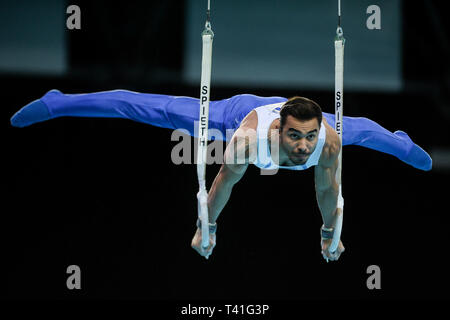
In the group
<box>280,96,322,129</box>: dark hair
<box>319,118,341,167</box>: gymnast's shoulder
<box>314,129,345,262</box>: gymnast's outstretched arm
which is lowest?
<box>314,129,345,262</box>: gymnast's outstretched arm

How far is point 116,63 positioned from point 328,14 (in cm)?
171

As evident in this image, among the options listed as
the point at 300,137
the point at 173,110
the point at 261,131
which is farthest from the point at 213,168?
the point at 300,137

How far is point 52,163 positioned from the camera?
451 centimetres

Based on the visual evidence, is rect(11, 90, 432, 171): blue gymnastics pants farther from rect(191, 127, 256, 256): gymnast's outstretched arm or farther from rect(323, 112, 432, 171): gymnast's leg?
rect(191, 127, 256, 256): gymnast's outstretched arm

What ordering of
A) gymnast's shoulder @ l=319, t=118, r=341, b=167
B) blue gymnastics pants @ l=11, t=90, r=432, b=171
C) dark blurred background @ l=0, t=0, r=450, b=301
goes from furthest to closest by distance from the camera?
dark blurred background @ l=0, t=0, r=450, b=301 → blue gymnastics pants @ l=11, t=90, r=432, b=171 → gymnast's shoulder @ l=319, t=118, r=341, b=167

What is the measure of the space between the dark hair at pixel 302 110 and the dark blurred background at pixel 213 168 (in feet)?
5.43

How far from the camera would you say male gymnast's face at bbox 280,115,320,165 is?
297 cm

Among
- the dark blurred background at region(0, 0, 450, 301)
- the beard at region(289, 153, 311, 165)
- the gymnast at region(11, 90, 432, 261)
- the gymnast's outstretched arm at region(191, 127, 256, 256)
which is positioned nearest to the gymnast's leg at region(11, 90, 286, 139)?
the gymnast at region(11, 90, 432, 261)

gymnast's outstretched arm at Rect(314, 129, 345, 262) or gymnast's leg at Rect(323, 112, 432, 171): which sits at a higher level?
gymnast's leg at Rect(323, 112, 432, 171)

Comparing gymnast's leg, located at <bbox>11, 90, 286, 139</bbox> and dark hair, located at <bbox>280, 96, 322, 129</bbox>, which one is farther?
gymnast's leg, located at <bbox>11, 90, 286, 139</bbox>

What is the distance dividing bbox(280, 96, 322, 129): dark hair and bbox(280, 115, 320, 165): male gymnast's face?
0.02 m

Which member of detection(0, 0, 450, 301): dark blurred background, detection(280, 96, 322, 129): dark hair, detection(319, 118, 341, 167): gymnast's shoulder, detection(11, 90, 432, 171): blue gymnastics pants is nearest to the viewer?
detection(280, 96, 322, 129): dark hair

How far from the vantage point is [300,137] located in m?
2.99
